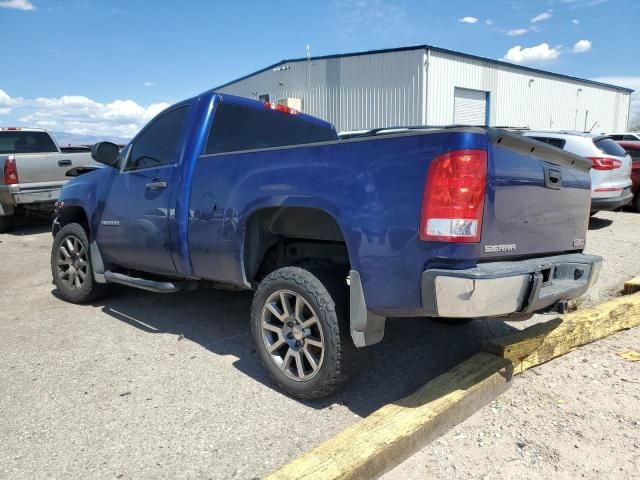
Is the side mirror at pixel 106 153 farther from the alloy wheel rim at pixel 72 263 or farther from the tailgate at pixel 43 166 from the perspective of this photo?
the tailgate at pixel 43 166

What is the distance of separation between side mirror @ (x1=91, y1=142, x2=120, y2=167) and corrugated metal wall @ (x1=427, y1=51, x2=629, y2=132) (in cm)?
1937

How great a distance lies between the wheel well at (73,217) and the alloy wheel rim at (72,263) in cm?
21

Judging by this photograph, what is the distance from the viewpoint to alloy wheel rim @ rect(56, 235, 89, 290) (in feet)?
16.7

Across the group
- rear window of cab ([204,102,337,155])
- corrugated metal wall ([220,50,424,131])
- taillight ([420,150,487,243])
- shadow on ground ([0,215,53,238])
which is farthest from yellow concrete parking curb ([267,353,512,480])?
corrugated metal wall ([220,50,424,131])

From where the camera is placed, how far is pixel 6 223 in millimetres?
10133

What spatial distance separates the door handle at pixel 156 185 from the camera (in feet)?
12.9

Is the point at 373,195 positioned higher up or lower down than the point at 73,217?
higher up

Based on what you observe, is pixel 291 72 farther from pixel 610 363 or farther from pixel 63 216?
pixel 610 363

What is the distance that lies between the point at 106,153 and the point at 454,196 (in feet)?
11.1

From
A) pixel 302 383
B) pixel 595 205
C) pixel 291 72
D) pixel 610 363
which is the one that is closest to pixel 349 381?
pixel 302 383

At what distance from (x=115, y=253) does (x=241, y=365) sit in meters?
1.80

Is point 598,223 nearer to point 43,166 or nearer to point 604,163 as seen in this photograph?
point 604,163

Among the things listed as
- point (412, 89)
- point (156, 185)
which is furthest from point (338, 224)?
point (412, 89)

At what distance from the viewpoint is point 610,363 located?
3504 mm
